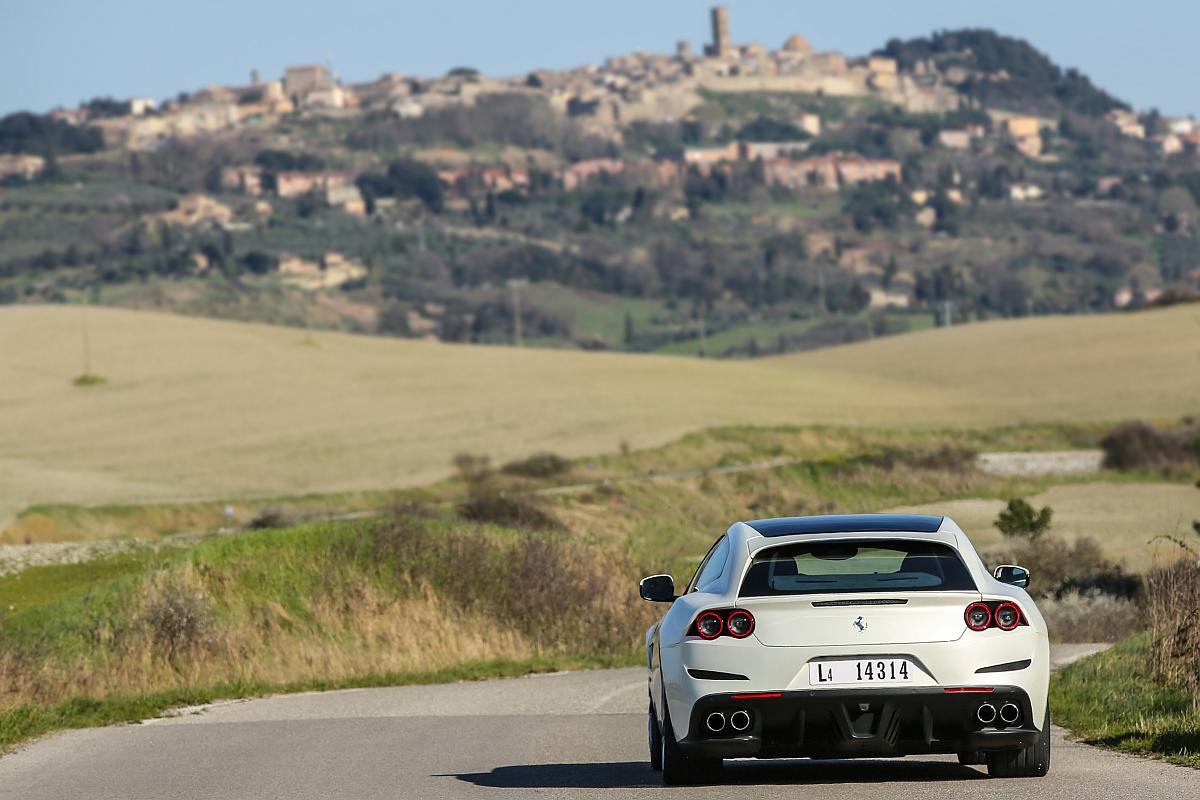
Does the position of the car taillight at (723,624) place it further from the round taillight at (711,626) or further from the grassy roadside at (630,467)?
the grassy roadside at (630,467)

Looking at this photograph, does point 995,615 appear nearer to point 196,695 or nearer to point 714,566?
point 714,566

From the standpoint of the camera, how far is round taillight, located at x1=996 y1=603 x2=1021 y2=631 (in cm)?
1076

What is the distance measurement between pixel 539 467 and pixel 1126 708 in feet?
191

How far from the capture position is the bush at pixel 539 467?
71.7 metres

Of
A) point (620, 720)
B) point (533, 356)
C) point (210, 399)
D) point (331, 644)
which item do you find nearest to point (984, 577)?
point (620, 720)

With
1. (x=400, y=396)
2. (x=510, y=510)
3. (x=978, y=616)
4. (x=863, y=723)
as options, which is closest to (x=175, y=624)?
(x=863, y=723)

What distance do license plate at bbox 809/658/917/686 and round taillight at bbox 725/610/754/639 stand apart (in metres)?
0.38

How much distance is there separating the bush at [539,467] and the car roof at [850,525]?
5939cm

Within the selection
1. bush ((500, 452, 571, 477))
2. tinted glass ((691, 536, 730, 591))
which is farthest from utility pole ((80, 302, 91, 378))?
tinted glass ((691, 536, 730, 591))

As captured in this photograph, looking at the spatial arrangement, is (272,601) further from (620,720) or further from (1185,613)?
(1185,613)

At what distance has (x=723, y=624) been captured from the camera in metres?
10.8

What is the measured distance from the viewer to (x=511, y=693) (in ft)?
62.5

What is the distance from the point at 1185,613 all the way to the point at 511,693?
6560 mm

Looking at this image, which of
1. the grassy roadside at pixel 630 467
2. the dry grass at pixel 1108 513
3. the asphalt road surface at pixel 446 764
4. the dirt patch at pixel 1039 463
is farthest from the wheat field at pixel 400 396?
the asphalt road surface at pixel 446 764
